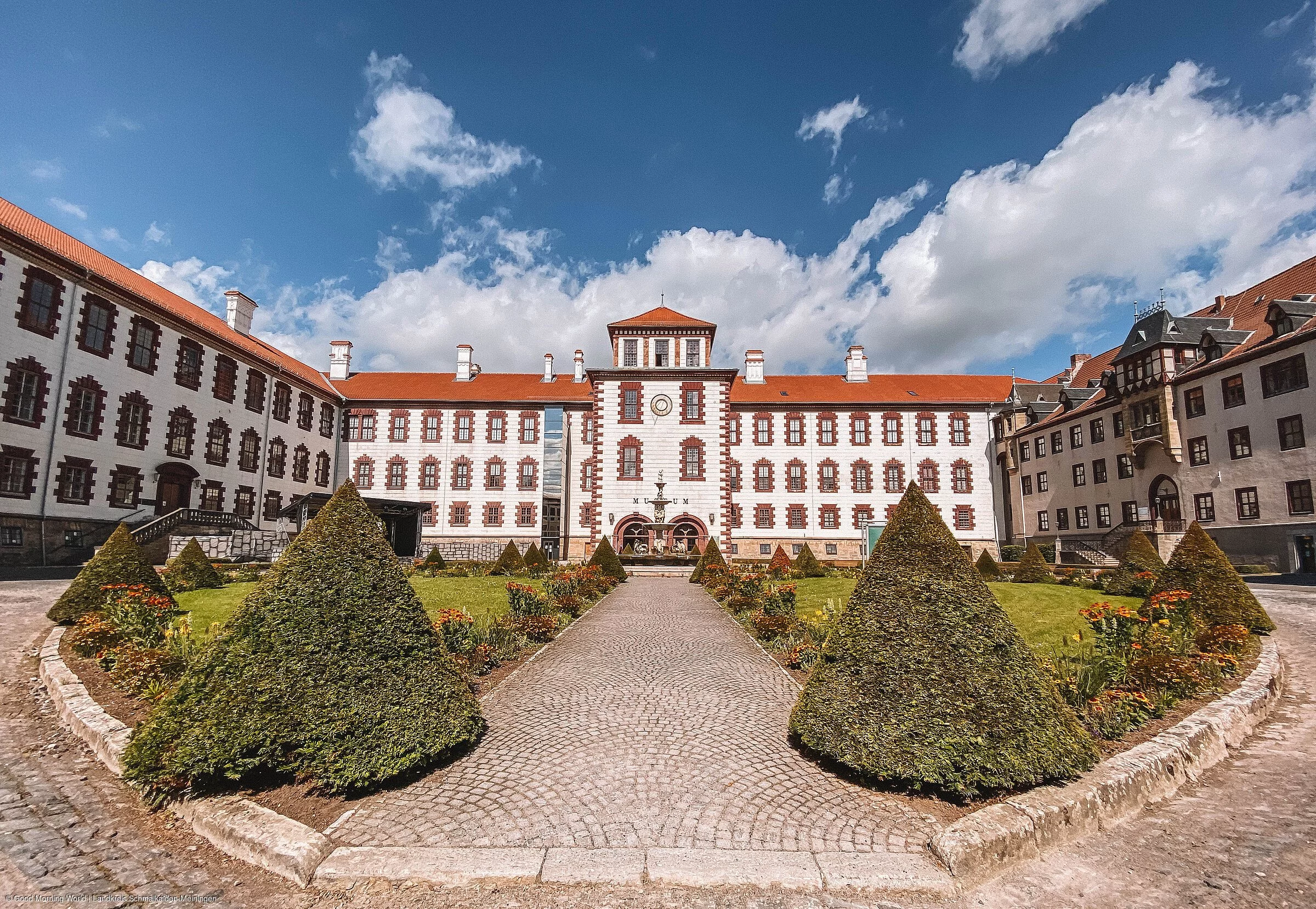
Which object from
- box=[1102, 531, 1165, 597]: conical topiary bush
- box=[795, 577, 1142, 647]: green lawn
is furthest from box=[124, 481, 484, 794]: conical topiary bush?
box=[1102, 531, 1165, 597]: conical topiary bush

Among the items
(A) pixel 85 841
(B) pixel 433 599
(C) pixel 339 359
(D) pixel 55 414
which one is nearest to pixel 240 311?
(C) pixel 339 359

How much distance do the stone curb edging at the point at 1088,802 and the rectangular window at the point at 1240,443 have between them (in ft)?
91.1

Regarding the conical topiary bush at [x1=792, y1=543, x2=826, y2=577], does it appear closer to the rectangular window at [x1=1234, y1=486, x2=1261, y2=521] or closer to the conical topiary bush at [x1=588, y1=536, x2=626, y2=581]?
the conical topiary bush at [x1=588, y1=536, x2=626, y2=581]

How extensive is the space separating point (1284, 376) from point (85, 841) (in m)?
37.1

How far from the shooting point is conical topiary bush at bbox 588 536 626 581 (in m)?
25.5

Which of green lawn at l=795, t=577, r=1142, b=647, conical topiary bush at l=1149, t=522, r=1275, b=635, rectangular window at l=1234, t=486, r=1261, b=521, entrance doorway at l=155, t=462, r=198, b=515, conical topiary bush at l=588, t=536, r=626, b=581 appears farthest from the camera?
entrance doorway at l=155, t=462, r=198, b=515

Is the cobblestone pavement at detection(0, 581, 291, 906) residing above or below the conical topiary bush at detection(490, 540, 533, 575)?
below

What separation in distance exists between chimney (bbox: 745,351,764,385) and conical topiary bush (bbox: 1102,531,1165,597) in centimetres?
2767

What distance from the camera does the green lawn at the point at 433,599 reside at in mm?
13133

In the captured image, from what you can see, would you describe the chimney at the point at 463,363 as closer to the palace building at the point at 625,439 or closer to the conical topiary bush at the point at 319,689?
the palace building at the point at 625,439

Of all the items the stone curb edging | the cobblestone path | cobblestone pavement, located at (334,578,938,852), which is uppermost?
the stone curb edging

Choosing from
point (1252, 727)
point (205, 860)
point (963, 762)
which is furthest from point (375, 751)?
point (1252, 727)

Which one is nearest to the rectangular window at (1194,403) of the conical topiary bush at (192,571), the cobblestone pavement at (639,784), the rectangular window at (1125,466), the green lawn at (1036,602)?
the rectangular window at (1125,466)

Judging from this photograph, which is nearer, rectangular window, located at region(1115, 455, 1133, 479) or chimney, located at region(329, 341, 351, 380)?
rectangular window, located at region(1115, 455, 1133, 479)
